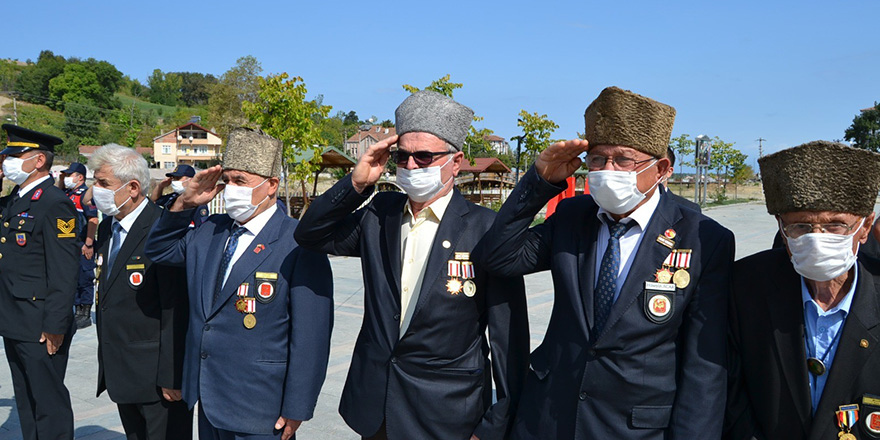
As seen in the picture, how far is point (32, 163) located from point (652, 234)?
4.28 m

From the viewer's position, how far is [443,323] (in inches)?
106

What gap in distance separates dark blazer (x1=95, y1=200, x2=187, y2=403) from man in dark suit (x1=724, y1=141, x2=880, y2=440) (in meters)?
2.90

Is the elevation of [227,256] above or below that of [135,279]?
above

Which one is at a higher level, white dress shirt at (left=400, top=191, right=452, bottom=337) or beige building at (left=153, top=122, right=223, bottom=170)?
beige building at (left=153, top=122, right=223, bottom=170)

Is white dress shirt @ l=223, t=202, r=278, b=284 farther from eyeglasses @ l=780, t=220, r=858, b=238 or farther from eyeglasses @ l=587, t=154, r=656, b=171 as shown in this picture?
eyeglasses @ l=780, t=220, r=858, b=238

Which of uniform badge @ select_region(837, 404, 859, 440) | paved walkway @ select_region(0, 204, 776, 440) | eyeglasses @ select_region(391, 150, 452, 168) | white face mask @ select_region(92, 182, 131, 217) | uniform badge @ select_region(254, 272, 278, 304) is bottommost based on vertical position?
paved walkway @ select_region(0, 204, 776, 440)

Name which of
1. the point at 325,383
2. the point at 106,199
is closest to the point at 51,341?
the point at 106,199

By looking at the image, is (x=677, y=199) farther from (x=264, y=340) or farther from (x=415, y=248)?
(x=264, y=340)

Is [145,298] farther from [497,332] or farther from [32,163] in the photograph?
[497,332]

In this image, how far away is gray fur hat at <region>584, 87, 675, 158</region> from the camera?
230cm

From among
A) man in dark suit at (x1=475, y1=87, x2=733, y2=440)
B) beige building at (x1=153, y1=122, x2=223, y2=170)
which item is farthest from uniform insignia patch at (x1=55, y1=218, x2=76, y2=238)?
beige building at (x1=153, y1=122, x2=223, y2=170)

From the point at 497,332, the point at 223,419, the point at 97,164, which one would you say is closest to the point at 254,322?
the point at 223,419

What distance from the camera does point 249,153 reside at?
3.22m

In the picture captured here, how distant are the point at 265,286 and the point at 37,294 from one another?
2222 millimetres
